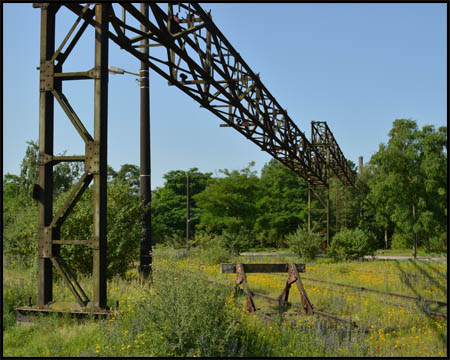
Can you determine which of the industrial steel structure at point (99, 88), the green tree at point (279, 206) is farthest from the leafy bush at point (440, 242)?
the industrial steel structure at point (99, 88)

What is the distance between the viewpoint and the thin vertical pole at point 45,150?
6.72 metres

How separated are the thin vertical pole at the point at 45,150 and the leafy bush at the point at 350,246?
20.1 metres

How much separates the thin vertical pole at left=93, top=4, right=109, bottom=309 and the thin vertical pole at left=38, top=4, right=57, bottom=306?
36.5 inches

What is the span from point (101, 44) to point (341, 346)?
244 inches

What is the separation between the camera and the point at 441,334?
8086 mm

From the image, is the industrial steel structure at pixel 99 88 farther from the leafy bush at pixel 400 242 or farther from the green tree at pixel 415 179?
the leafy bush at pixel 400 242

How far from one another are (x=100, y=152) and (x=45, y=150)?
1.09 m

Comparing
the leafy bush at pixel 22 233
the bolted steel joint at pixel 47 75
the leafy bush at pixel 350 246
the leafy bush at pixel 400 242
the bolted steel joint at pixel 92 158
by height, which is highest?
the bolted steel joint at pixel 47 75

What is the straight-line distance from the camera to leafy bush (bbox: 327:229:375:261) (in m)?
24.2

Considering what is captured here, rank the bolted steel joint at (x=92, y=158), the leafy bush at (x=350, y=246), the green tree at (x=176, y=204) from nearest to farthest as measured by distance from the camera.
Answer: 1. the bolted steel joint at (x=92, y=158)
2. the leafy bush at (x=350, y=246)
3. the green tree at (x=176, y=204)

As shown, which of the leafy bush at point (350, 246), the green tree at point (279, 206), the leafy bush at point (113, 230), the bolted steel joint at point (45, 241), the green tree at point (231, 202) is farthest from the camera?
the green tree at point (279, 206)

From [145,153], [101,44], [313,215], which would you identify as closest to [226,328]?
[101,44]

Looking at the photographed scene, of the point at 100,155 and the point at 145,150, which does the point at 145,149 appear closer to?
the point at 145,150

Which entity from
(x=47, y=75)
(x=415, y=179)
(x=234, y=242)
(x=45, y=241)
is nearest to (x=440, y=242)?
(x=415, y=179)
